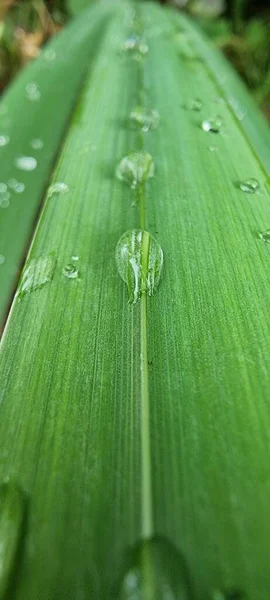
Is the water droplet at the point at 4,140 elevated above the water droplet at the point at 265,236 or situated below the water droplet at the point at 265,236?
above

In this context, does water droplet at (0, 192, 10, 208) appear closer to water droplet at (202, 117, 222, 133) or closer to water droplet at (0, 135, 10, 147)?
water droplet at (0, 135, 10, 147)

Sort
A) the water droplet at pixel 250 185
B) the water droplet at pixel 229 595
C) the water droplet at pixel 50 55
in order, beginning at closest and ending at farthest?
1. the water droplet at pixel 229 595
2. the water droplet at pixel 250 185
3. the water droplet at pixel 50 55

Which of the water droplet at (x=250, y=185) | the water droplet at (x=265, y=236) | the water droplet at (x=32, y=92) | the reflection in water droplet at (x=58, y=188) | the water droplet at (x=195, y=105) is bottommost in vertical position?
the water droplet at (x=265, y=236)

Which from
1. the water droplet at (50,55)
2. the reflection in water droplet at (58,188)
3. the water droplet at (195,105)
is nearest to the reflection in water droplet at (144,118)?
the water droplet at (195,105)

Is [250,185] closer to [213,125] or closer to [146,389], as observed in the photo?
[213,125]

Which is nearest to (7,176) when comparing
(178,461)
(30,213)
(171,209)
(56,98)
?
(30,213)

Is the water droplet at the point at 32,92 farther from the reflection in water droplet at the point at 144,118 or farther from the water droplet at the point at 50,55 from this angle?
the reflection in water droplet at the point at 144,118

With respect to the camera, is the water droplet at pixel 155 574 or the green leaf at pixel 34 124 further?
the green leaf at pixel 34 124

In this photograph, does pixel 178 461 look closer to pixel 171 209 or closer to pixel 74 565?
pixel 74 565

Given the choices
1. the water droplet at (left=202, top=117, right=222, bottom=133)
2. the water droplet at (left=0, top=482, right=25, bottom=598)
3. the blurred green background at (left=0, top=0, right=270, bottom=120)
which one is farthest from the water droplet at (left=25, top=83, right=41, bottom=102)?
the water droplet at (left=0, top=482, right=25, bottom=598)
